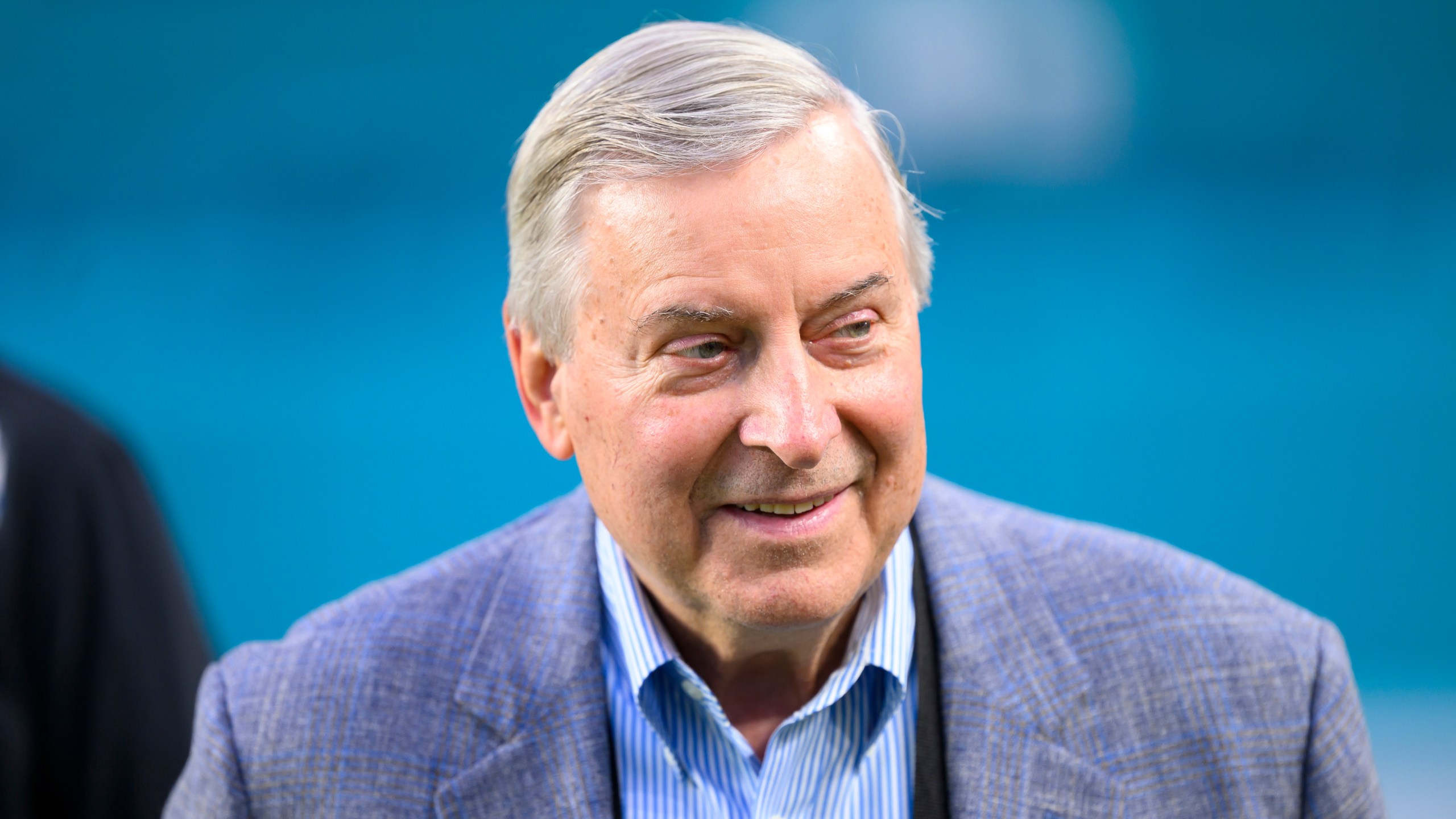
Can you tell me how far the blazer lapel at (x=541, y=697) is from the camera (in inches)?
56.8

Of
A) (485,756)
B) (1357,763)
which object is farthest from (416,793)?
(1357,763)

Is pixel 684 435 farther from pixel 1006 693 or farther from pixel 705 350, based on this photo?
pixel 1006 693

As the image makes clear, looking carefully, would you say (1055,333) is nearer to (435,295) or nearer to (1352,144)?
(1352,144)

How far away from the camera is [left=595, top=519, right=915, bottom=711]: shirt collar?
146 cm

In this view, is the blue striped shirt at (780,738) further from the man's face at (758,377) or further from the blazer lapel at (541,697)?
the man's face at (758,377)

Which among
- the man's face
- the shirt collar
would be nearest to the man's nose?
the man's face

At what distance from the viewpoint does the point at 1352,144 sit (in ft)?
11.3

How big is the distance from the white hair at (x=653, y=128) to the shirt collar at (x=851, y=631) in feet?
1.15

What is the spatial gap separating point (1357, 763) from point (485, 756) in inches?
44.2

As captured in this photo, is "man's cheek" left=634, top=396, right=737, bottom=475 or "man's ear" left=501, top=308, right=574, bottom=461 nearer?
"man's cheek" left=634, top=396, right=737, bottom=475

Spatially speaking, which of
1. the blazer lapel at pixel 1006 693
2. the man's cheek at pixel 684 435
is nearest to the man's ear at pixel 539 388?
the man's cheek at pixel 684 435

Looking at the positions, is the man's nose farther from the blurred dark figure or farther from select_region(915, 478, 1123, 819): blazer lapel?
the blurred dark figure

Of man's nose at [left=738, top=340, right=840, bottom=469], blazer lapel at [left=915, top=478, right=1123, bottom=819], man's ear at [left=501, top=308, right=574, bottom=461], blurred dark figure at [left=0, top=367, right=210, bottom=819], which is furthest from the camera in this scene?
blurred dark figure at [left=0, top=367, right=210, bottom=819]

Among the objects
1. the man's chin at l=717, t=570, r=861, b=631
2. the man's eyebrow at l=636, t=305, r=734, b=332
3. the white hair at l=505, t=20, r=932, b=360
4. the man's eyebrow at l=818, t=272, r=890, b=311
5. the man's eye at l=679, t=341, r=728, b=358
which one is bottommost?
the man's chin at l=717, t=570, r=861, b=631
